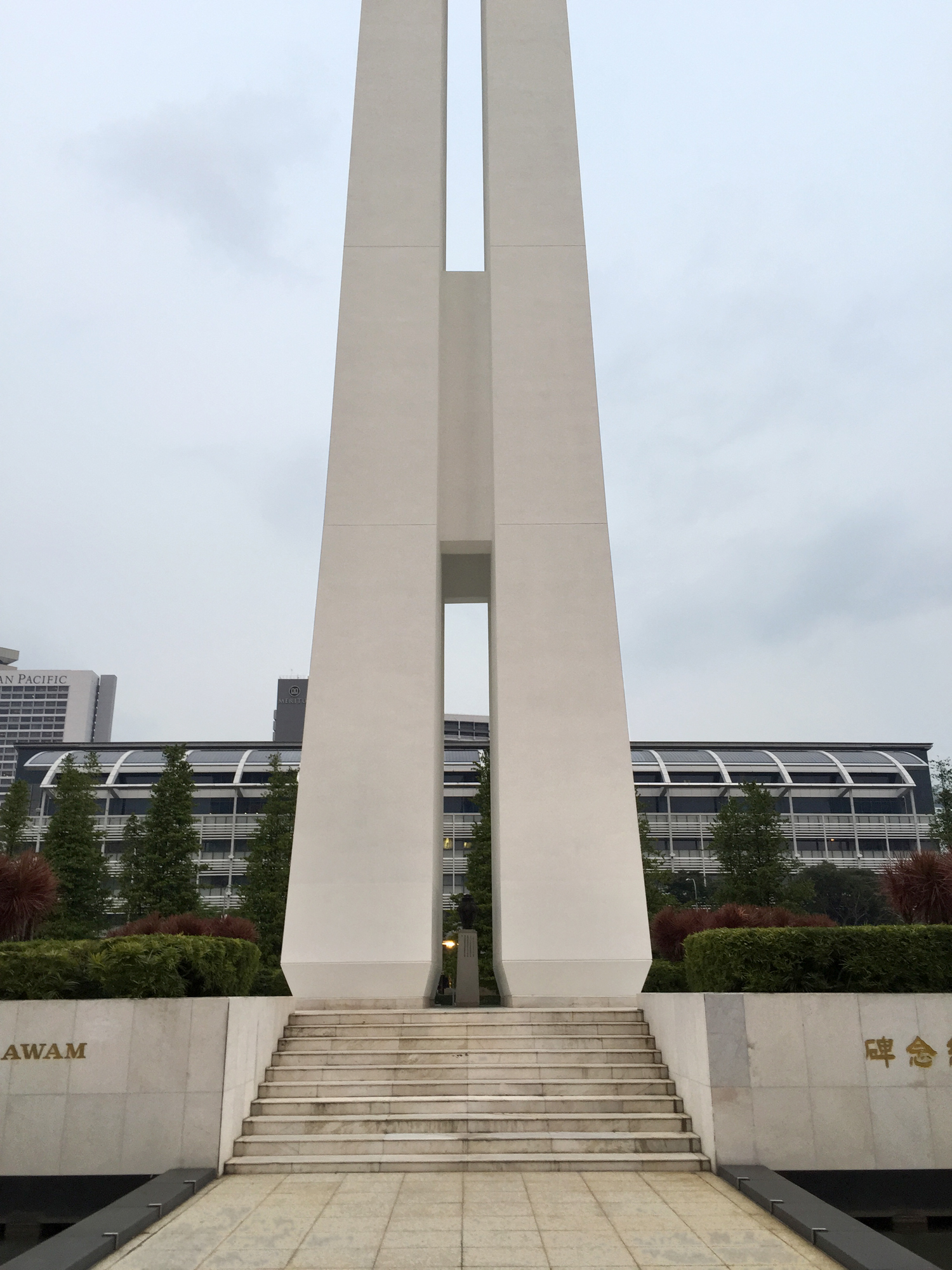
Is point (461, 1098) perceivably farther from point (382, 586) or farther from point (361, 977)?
point (382, 586)

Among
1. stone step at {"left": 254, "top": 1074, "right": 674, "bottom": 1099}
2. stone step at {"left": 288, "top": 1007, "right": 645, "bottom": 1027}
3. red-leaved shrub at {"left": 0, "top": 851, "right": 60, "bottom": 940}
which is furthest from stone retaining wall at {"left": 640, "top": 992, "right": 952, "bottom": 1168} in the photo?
red-leaved shrub at {"left": 0, "top": 851, "right": 60, "bottom": 940}

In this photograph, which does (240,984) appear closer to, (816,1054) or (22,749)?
(816,1054)

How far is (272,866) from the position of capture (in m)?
24.7

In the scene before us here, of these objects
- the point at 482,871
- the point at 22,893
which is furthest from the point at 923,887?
the point at 482,871

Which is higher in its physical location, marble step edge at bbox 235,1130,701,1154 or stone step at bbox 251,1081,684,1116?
stone step at bbox 251,1081,684,1116

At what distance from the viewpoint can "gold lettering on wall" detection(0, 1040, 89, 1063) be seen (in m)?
7.43

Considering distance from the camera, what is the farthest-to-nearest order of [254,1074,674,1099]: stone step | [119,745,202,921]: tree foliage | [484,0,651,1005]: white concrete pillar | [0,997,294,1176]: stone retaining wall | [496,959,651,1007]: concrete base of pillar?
[119,745,202,921]: tree foliage
[484,0,651,1005]: white concrete pillar
[496,959,651,1007]: concrete base of pillar
[254,1074,674,1099]: stone step
[0,997,294,1176]: stone retaining wall

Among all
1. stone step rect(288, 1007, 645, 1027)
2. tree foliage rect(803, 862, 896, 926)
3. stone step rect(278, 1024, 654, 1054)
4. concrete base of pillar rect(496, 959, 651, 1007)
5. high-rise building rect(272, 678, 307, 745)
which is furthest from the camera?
high-rise building rect(272, 678, 307, 745)

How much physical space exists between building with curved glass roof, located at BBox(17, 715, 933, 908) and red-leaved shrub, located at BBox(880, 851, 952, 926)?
3654 centimetres

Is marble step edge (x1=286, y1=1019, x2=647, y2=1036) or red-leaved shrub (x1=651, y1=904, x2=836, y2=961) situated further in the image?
red-leaved shrub (x1=651, y1=904, x2=836, y2=961)

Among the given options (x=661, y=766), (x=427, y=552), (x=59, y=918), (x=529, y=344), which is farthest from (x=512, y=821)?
(x=661, y=766)

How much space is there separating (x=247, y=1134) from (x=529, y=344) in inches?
421

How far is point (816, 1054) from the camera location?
24.5 feet

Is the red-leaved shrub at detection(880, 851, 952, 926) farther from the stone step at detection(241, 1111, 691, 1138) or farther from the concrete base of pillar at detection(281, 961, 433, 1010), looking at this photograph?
the concrete base of pillar at detection(281, 961, 433, 1010)
